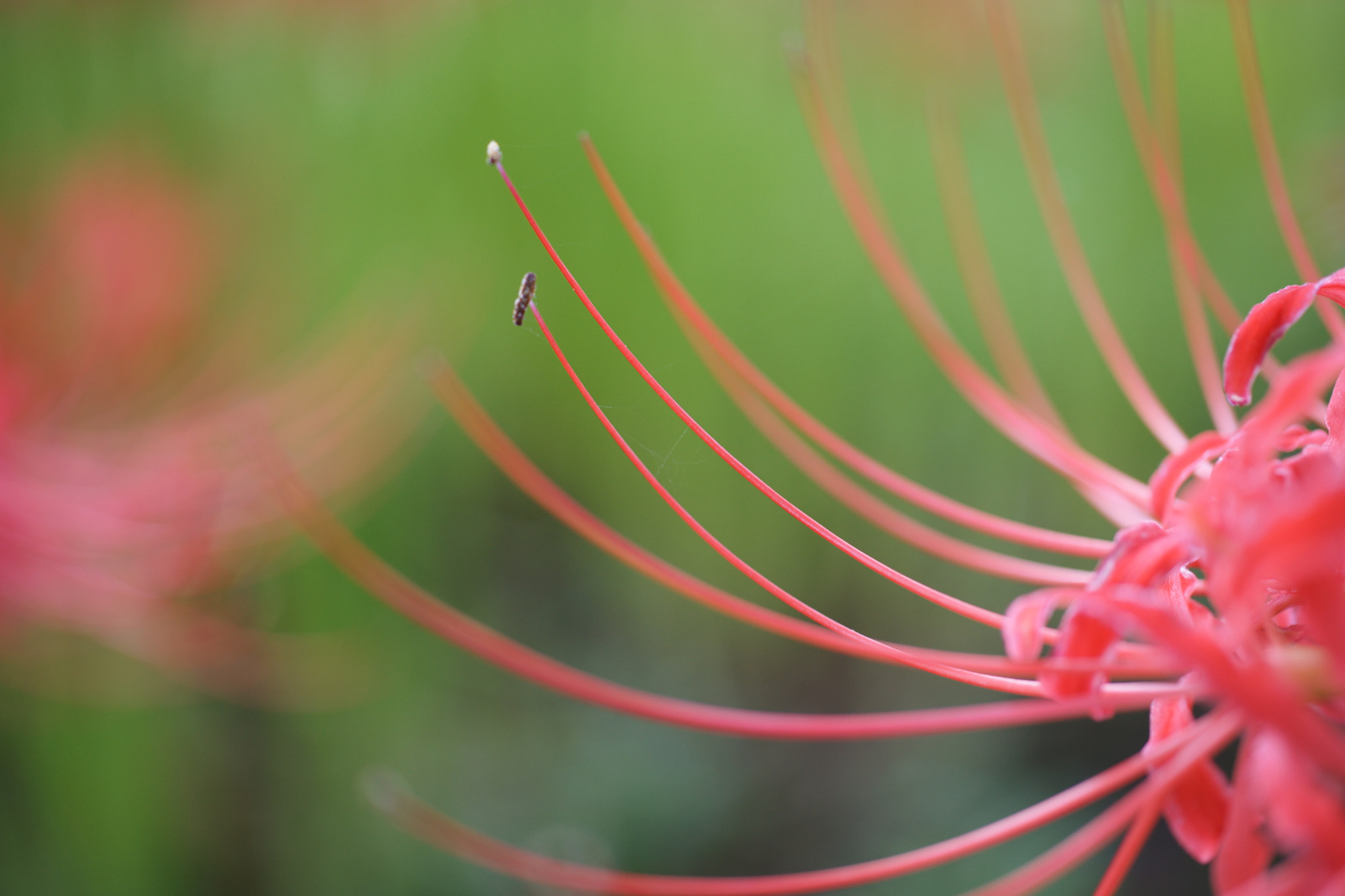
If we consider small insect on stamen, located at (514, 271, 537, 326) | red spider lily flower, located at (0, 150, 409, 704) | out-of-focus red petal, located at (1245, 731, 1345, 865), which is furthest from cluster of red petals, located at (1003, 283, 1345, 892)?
red spider lily flower, located at (0, 150, 409, 704)

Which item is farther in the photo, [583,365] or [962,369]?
[583,365]

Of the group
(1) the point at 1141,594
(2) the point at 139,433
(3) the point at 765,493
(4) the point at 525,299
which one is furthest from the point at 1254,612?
(2) the point at 139,433

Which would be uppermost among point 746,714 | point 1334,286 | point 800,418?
point 1334,286

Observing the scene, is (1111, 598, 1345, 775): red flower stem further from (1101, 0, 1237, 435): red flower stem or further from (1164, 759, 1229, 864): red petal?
(1101, 0, 1237, 435): red flower stem

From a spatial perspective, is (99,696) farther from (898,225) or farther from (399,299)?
(898,225)

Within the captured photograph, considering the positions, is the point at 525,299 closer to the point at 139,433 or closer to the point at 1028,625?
the point at 1028,625

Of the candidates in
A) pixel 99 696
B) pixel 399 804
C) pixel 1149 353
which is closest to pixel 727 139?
pixel 1149 353

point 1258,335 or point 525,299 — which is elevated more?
point 1258,335
